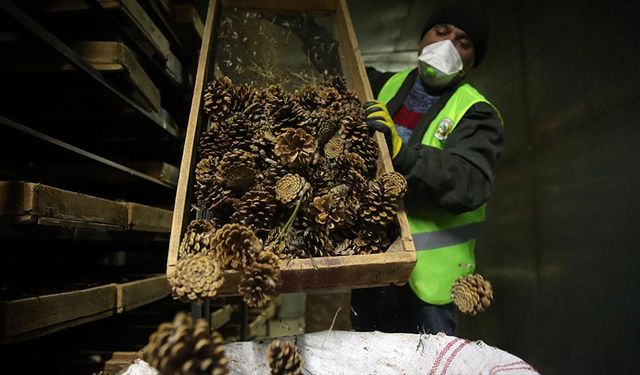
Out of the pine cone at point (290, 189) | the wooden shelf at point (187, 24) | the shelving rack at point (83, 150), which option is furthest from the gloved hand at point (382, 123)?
the wooden shelf at point (187, 24)

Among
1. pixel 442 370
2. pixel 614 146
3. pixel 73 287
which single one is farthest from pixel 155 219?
pixel 614 146

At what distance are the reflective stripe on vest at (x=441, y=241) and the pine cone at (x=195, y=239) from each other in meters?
0.74

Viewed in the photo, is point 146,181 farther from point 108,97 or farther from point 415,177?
point 415,177

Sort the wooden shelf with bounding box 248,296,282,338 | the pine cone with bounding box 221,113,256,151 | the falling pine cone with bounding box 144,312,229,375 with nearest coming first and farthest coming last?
the falling pine cone with bounding box 144,312,229,375
the pine cone with bounding box 221,113,256,151
the wooden shelf with bounding box 248,296,282,338

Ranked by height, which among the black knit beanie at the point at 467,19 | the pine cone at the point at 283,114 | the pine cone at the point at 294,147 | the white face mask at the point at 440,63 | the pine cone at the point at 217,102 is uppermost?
the black knit beanie at the point at 467,19

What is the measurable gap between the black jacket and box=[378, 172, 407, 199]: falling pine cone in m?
0.18

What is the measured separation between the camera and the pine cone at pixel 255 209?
3.12 feet

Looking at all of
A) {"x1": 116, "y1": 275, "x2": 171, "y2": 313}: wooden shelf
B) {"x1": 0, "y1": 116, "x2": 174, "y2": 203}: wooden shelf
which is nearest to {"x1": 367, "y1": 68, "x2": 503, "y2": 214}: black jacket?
{"x1": 116, "y1": 275, "x2": 171, "y2": 313}: wooden shelf

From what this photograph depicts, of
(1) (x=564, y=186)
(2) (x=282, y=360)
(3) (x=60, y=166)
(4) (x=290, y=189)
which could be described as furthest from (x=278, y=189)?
(1) (x=564, y=186)

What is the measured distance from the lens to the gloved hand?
1.16 m

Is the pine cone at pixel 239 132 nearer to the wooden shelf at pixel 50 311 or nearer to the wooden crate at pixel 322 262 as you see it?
the wooden crate at pixel 322 262

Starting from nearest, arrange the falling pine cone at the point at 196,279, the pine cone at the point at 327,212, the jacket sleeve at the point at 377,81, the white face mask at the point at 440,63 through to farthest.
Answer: the falling pine cone at the point at 196,279
the pine cone at the point at 327,212
the white face mask at the point at 440,63
the jacket sleeve at the point at 377,81

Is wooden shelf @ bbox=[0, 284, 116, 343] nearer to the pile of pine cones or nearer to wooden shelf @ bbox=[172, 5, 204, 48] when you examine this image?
the pile of pine cones

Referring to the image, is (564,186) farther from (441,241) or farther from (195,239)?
(195,239)
